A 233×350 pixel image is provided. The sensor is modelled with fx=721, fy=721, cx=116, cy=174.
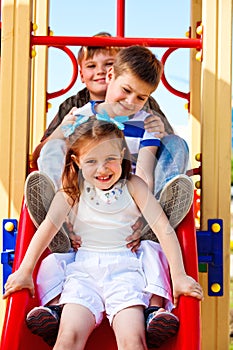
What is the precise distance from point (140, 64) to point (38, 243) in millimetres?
751

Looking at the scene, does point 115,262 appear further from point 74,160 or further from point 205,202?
point 205,202

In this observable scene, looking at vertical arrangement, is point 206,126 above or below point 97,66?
below

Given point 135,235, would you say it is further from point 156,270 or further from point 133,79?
point 133,79

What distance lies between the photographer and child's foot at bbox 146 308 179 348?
7.44 feet

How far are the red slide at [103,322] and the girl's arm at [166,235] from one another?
0.04m

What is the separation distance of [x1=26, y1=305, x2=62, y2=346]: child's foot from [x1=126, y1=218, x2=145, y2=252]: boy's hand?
37 centimetres

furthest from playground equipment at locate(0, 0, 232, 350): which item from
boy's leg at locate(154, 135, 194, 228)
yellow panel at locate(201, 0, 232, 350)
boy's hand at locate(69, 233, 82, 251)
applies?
boy's hand at locate(69, 233, 82, 251)

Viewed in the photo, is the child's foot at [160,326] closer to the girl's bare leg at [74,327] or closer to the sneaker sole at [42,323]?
the girl's bare leg at [74,327]

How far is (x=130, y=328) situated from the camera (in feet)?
7.45

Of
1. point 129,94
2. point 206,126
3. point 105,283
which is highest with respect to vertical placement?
point 129,94

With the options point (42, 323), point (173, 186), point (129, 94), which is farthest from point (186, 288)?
point (129, 94)

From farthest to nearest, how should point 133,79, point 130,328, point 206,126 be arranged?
point 206,126
point 133,79
point 130,328

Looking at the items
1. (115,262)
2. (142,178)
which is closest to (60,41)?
(142,178)

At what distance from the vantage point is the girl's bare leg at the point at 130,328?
2.24 meters
